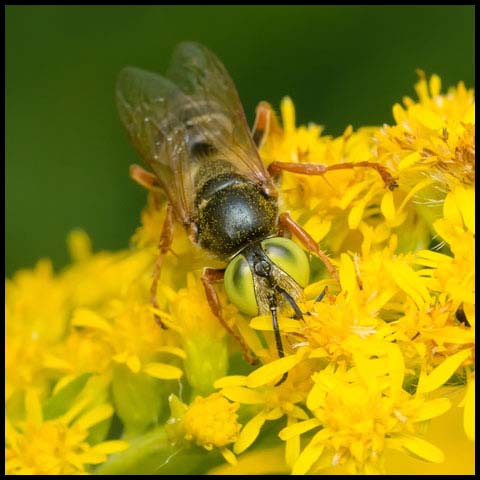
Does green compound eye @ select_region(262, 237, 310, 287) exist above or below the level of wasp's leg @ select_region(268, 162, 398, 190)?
below

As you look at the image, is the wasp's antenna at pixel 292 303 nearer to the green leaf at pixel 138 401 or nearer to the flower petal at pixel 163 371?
the flower petal at pixel 163 371

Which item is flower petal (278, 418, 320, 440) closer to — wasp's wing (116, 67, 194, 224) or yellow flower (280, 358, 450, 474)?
yellow flower (280, 358, 450, 474)

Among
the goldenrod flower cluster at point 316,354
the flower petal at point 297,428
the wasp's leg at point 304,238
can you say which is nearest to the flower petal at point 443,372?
the goldenrod flower cluster at point 316,354

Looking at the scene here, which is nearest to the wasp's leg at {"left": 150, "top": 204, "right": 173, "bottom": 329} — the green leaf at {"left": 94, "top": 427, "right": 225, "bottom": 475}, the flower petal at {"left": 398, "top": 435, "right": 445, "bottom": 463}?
the green leaf at {"left": 94, "top": 427, "right": 225, "bottom": 475}

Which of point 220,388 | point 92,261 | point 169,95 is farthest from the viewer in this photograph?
point 92,261

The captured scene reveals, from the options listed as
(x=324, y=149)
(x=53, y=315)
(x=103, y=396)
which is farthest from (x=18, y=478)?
(x=324, y=149)

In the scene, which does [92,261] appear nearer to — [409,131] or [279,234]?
[279,234]
